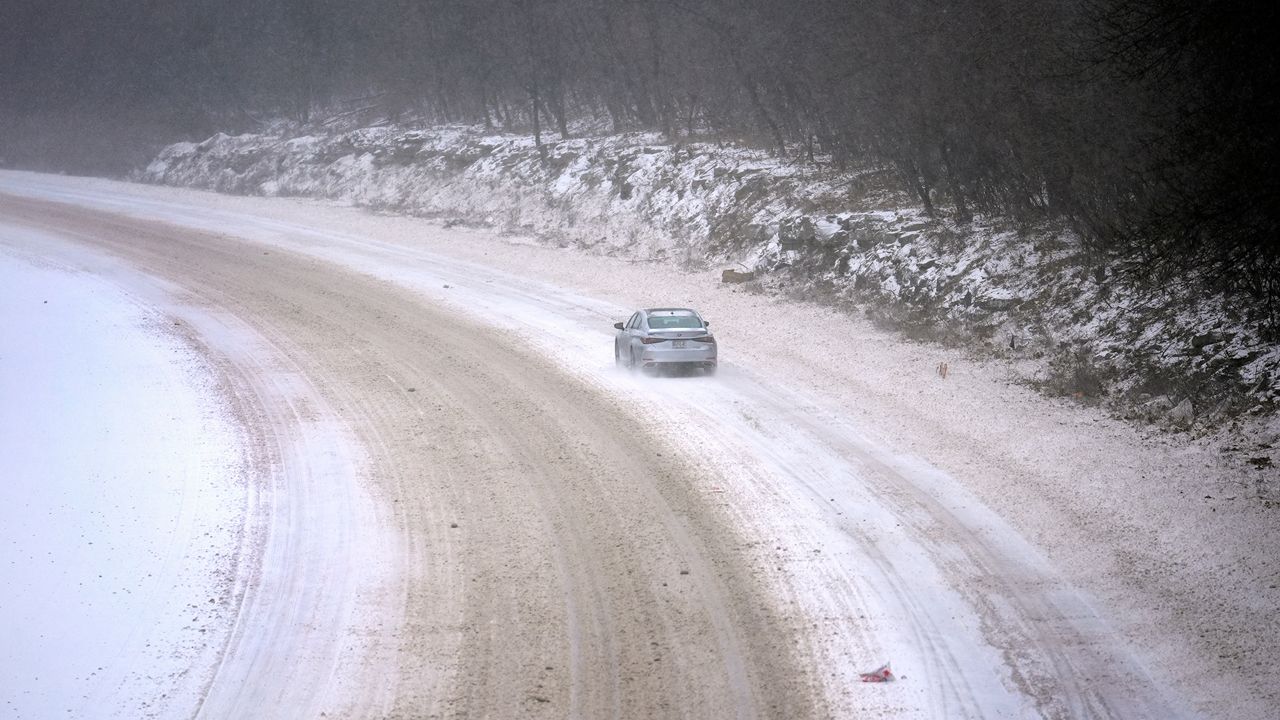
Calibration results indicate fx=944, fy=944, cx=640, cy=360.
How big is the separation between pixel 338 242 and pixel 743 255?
1485 cm

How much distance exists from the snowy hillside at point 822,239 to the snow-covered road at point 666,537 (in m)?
1.42

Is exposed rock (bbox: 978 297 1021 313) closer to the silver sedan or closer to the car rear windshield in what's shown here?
the silver sedan

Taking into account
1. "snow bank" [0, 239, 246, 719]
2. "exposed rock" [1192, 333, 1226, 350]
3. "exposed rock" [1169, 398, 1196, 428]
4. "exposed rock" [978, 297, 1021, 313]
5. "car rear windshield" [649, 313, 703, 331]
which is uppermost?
"exposed rock" [978, 297, 1021, 313]

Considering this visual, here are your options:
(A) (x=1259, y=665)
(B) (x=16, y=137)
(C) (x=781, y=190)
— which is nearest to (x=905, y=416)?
(A) (x=1259, y=665)

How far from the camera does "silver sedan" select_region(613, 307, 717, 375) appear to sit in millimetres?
18375

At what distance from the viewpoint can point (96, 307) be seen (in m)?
25.1

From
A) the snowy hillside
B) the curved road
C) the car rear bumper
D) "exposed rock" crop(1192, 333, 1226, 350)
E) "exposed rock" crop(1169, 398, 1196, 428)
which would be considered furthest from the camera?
the car rear bumper

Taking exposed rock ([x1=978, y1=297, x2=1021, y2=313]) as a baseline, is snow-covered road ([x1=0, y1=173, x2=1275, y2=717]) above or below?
below

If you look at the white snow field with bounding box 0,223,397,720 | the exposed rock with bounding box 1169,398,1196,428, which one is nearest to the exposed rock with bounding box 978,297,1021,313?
A: the exposed rock with bounding box 1169,398,1196,428

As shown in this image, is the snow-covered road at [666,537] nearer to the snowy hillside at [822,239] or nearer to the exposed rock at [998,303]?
the snowy hillside at [822,239]

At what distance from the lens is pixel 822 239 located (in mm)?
24844

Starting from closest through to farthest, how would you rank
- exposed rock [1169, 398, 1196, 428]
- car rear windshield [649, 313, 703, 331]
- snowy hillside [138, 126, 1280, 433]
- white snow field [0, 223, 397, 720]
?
white snow field [0, 223, 397, 720] < exposed rock [1169, 398, 1196, 428] < snowy hillside [138, 126, 1280, 433] < car rear windshield [649, 313, 703, 331]

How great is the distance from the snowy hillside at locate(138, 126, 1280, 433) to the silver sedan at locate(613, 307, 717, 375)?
485cm

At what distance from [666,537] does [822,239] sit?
14.9 m
